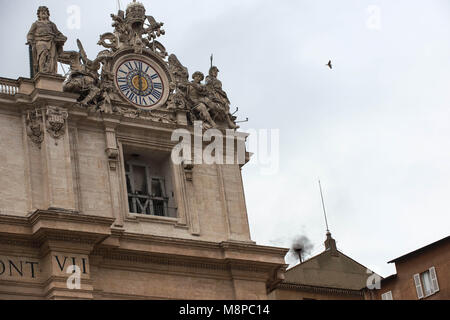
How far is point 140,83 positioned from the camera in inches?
1730

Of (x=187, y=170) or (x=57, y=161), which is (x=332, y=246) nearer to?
(x=187, y=170)

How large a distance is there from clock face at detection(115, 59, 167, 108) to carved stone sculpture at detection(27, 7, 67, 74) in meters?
2.31

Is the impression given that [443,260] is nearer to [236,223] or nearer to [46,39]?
[236,223]

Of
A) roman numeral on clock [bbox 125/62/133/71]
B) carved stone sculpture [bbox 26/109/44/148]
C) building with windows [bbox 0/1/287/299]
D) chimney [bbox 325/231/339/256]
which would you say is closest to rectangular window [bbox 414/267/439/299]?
chimney [bbox 325/231/339/256]

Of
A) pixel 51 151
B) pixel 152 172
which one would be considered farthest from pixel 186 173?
pixel 51 151

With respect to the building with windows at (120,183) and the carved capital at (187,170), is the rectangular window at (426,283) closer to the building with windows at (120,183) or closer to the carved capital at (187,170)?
the building with windows at (120,183)

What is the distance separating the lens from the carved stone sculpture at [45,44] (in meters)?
42.0

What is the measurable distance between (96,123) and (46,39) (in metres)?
3.19

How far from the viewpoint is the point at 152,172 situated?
44.0 m
